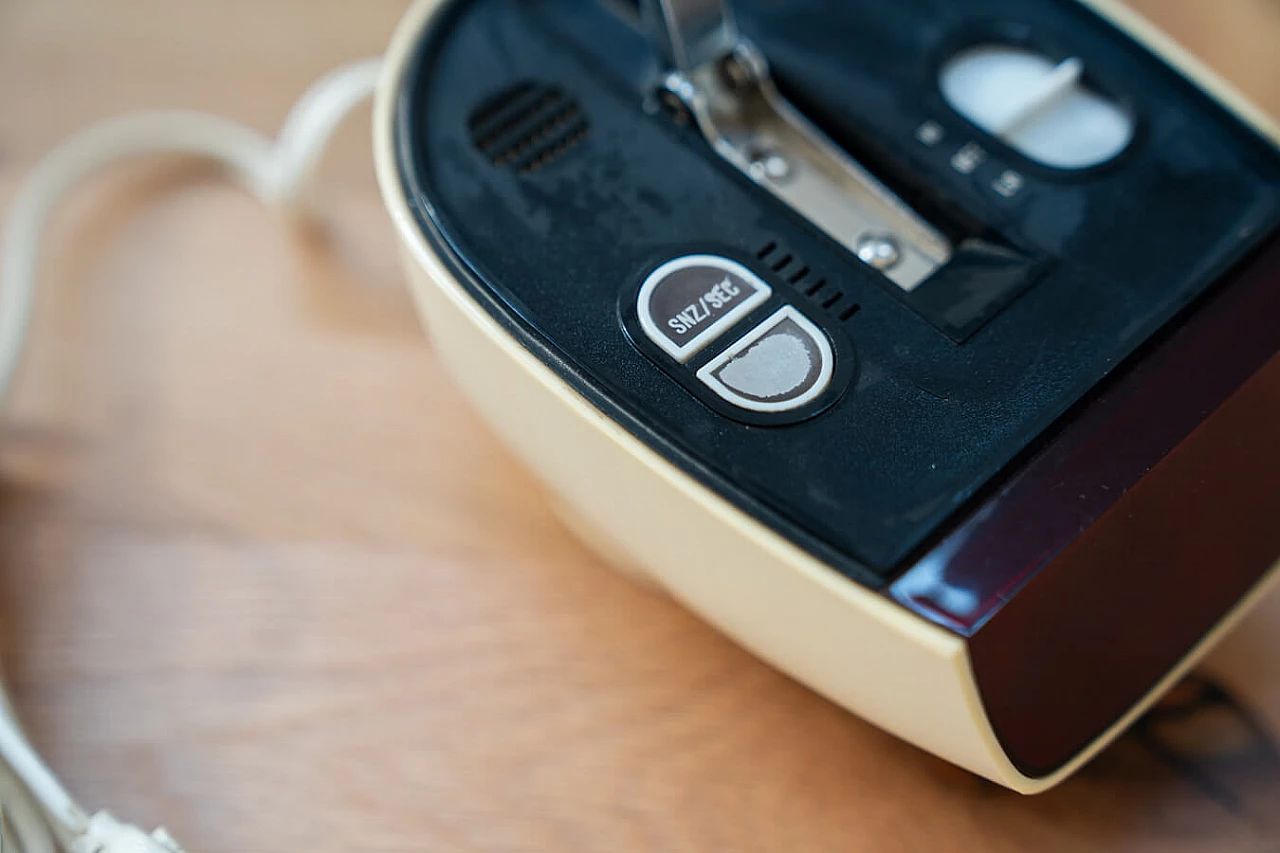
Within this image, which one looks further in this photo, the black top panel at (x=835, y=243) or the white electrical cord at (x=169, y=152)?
the white electrical cord at (x=169, y=152)

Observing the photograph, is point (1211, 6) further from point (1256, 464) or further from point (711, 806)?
point (711, 806)

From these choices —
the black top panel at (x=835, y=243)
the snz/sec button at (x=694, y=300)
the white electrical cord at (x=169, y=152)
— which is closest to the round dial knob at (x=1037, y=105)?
the black top panel at (x=835, y=243)

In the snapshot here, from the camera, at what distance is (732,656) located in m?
0.45

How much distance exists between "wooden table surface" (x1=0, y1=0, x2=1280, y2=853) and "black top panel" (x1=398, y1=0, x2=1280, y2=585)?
124mm

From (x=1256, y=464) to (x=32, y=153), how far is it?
0.55 m

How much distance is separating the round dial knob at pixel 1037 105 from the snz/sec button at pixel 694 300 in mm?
121

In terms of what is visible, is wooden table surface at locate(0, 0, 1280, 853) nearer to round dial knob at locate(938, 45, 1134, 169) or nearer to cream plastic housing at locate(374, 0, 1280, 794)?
cream plastic housing at locate(374, 0, 1280, 794)

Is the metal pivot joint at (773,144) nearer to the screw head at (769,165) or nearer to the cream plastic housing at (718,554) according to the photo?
the screw head at (769,165)

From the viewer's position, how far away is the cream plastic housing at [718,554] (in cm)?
33

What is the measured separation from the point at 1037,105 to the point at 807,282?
0.12 m

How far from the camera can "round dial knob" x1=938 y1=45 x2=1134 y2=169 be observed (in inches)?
17.0

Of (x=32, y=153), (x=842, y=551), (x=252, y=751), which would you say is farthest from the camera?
(x=32, y=153)

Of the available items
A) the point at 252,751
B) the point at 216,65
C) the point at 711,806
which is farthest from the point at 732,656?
the point at 216,65

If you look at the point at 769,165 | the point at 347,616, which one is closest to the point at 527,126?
the point at 769,165
